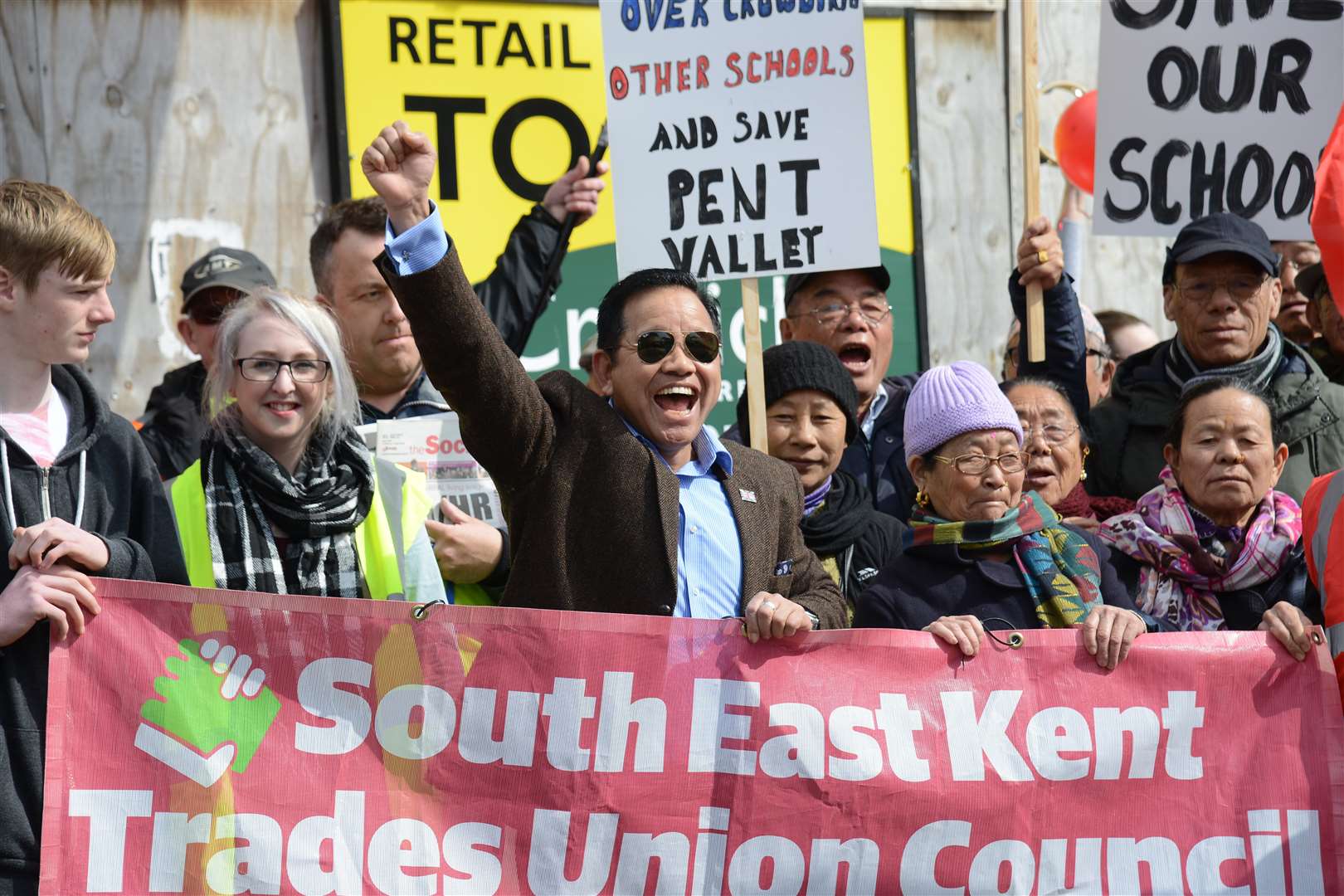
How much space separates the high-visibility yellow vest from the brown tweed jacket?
0.29 metres

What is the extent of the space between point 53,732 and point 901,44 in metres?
5.54

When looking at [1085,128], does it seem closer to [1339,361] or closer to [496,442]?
[1339,361]

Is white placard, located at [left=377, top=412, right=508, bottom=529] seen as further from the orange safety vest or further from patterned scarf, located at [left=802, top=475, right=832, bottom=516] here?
the orange safety vest

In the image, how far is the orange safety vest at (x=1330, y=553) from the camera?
3.70 meters

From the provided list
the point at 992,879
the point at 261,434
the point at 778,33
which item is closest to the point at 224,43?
the point at 778,33

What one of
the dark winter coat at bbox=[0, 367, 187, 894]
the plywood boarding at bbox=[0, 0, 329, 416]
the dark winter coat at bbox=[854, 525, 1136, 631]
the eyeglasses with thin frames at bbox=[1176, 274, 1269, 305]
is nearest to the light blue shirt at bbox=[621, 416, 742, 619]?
the dark winter coat at bbox=[854, 525, 1136, 631]

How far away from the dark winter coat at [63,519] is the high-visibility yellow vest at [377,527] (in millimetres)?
168

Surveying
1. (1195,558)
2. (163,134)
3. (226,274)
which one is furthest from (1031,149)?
(163,134)

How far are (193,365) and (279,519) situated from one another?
178 centimetres

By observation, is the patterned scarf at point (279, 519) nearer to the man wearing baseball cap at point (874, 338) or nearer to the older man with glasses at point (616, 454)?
the older man with glasses at point (616, 454)

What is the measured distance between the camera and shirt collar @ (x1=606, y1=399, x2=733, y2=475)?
3799 mm

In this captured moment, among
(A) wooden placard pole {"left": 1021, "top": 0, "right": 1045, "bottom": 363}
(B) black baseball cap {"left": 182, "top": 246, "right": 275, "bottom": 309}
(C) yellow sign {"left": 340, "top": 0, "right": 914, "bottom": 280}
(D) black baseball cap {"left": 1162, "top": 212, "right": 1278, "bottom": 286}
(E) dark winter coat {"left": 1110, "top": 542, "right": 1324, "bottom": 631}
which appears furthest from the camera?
(C) yellow sign {"left": 340, "top": 0, "right": 914, "bottom": 280}

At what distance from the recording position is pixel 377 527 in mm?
3898

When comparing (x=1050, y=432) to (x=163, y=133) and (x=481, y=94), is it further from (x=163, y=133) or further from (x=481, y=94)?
(x=163, y=133)
